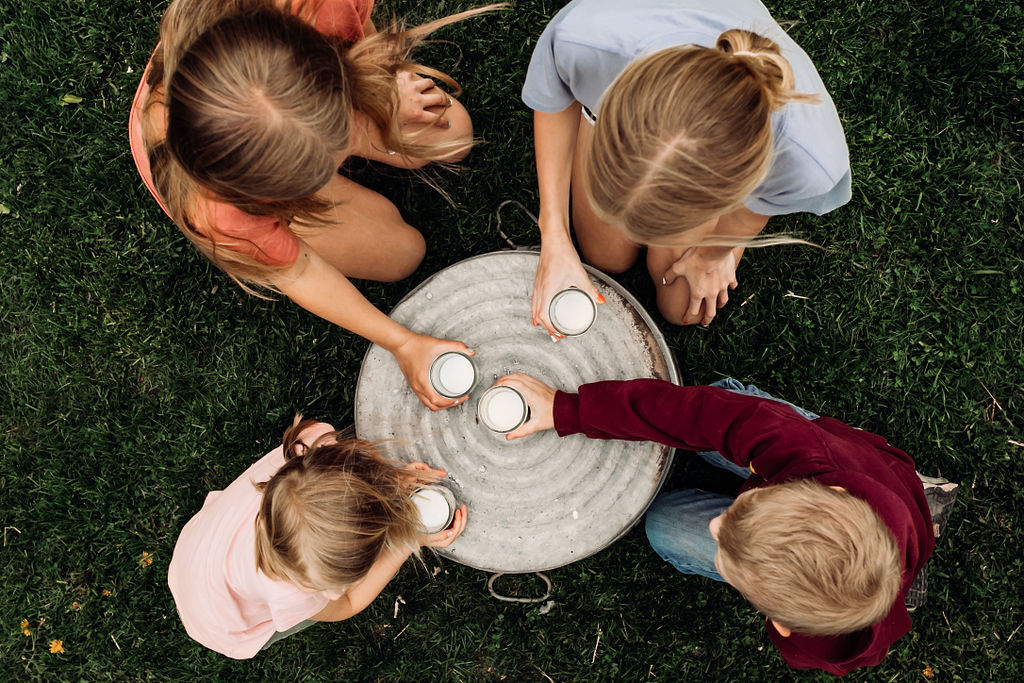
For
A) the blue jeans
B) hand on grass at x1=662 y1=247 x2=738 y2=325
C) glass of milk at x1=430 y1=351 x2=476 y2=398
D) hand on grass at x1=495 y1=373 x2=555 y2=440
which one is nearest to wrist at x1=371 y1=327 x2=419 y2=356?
glass of milk at x1=430 y1=351 x2=476 y2=398

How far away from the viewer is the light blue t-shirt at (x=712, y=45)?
1.63 m

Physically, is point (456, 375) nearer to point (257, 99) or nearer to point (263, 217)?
point (263, 217)

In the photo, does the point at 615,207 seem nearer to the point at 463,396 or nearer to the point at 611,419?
the point at 611,419

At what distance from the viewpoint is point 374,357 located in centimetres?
218

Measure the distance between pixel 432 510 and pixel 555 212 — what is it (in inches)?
42.7

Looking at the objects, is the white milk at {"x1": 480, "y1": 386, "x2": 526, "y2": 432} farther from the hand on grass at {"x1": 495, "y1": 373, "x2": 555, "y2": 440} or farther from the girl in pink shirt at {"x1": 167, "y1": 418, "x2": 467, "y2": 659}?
the girl in pink shirt at {"x1": 167, "y1": 418, "x2": 467, "y2": 659}

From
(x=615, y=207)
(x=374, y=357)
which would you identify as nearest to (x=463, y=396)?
(x=374, y=357)

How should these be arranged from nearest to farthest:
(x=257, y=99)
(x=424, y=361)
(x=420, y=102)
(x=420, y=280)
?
(x=257, y=99)
(x=424, y=361)
(x=420, y=102)
(x=420, y=280)

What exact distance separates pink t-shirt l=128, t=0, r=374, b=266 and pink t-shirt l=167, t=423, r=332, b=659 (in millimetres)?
867

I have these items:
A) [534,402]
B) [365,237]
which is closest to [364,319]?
[365,237]

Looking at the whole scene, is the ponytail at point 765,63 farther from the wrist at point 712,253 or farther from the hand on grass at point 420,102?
the hand on grass at point 420,102

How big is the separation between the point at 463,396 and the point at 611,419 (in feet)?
1.55

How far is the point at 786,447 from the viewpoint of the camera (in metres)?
1.78

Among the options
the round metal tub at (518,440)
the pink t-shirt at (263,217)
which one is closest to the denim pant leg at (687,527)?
the round metal tub at (518,440)
